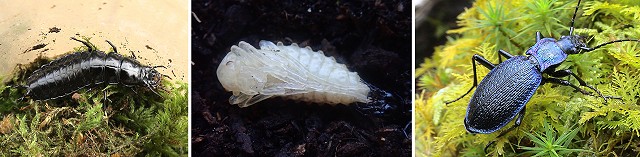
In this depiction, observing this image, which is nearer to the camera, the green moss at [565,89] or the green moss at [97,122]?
the green moss at [565,89]

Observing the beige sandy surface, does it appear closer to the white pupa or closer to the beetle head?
the white pupa

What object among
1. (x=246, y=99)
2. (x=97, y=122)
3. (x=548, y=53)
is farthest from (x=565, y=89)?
(x=97, y=122)

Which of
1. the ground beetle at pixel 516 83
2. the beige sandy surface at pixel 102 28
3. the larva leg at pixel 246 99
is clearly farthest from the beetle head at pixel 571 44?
the beige sandy surface at pixel 102 28

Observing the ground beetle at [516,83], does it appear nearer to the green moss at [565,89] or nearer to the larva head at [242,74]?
the green moss at [565,89]

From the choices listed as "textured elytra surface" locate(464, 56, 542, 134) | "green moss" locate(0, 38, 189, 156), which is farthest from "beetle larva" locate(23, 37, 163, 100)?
"textured elytra surface" locate(464, 56, 542, 134)

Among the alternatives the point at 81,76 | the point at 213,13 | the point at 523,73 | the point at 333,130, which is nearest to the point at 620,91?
the point at 523,73

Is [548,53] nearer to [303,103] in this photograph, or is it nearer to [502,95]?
[502,95]
